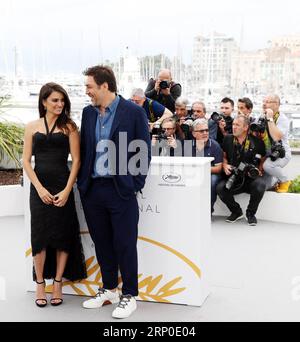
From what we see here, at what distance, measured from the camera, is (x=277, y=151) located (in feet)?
20.6

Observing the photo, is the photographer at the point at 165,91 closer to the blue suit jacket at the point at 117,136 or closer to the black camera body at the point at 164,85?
the black camera body at the point at 164,85

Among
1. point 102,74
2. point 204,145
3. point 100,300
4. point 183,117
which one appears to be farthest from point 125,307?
point 183,117

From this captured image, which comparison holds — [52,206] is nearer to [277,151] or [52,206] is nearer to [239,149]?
[239,149]

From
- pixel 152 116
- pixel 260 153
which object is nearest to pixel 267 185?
pixel 260 153

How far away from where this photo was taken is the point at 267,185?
6418 mm

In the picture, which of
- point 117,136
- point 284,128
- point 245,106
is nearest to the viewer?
point 117,136

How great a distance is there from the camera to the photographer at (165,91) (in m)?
6.90

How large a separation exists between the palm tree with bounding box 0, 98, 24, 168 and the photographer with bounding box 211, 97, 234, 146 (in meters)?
2.23

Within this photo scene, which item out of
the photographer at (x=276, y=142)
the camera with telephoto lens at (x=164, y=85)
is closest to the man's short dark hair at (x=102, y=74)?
the photographer at (x=276, y=142)

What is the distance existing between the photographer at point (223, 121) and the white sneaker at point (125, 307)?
317 cm

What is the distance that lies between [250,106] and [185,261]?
10.0 ft

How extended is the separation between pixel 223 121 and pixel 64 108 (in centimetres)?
309
